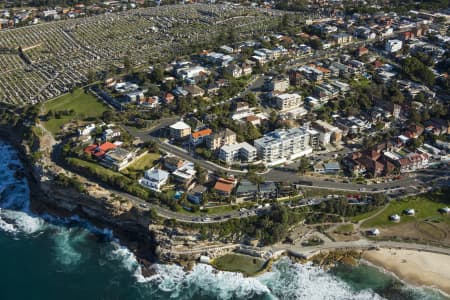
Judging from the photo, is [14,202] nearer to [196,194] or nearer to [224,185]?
[196,194]

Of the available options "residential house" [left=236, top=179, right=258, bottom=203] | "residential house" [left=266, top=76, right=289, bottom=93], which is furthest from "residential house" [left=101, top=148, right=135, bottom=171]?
"residential house" [left=266, top=76, right=289, bottom=93]

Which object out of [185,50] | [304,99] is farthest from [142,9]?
[304,99]

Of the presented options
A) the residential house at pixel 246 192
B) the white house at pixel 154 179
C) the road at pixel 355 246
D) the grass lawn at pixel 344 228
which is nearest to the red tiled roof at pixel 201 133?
the white house at pixel 154 179

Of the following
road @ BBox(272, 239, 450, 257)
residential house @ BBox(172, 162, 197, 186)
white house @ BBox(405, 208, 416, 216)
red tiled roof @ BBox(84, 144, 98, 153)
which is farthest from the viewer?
red tiled roof @ BBox(84, 144, 98, 153)

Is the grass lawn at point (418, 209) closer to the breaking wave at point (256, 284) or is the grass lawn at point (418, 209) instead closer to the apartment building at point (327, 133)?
the breaking wave at point (256, 284)

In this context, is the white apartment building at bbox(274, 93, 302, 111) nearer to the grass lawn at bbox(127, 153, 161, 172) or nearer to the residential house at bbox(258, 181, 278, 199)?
the residential house at bbox(258, 181, 278, 199)

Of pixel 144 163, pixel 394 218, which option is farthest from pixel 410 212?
pixel 144 163
